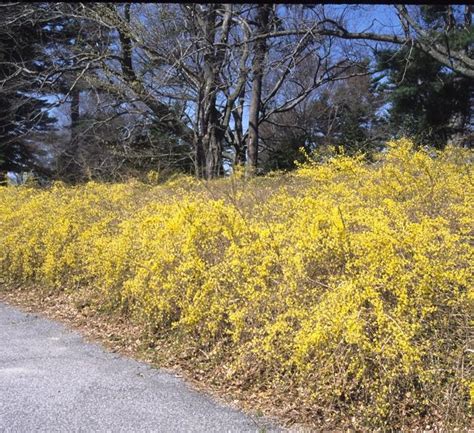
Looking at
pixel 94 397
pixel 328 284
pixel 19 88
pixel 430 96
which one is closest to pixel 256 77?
pixel 430 96

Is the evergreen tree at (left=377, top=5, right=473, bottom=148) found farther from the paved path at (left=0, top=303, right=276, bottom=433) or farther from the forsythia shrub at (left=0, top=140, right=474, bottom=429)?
the paved path at (left=0, top=303, right=276, bottom=433)

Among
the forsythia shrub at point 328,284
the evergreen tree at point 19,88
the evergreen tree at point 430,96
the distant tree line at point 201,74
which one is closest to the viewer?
the forsythia shrub at point 328,284

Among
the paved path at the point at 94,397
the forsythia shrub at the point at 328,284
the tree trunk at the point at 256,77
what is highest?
the tree trunk at the point at 256,77

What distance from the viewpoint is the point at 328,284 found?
160 inches

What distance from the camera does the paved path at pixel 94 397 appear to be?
3.44 metres

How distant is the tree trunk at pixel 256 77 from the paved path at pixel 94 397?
291 inches

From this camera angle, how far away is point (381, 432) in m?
3.23

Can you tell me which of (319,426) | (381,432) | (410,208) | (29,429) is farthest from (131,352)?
(410,208)

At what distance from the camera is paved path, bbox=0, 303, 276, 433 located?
3436 mm

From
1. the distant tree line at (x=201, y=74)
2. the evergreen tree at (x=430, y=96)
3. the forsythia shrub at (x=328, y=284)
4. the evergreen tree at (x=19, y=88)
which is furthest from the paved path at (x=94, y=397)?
the evergreen tree at (x=430, y=96)

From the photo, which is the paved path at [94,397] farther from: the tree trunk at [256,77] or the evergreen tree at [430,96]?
the evergreen tree at [430,96]

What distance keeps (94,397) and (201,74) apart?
11.3 meters

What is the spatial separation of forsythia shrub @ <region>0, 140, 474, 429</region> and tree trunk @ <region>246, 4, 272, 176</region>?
5.93 metres

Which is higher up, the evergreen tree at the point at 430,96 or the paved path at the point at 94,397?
the evergreen tree at the point at 430,96
